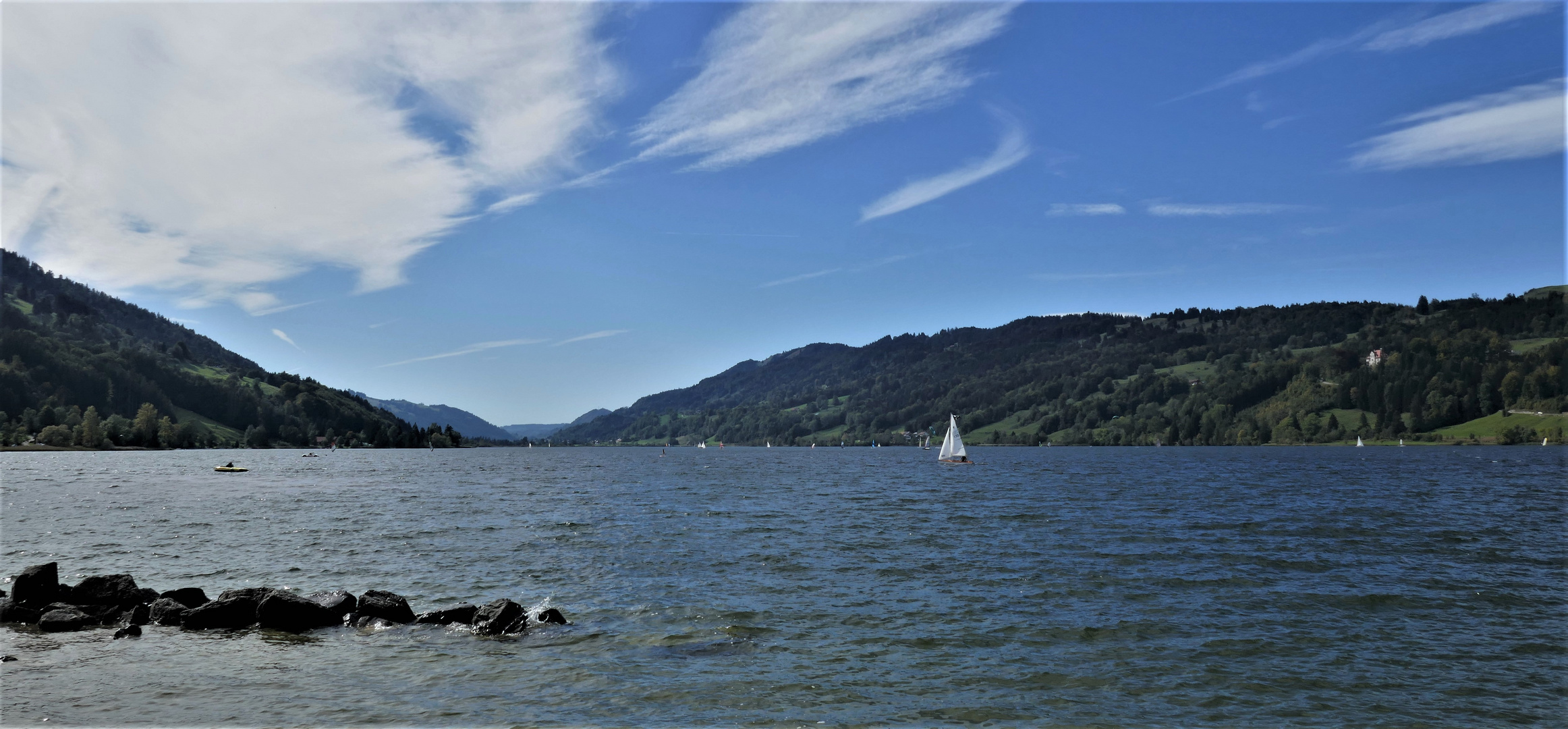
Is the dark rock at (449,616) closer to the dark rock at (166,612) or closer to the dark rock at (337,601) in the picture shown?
the dark rock at (337,601)

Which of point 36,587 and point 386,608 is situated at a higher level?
point 36,587

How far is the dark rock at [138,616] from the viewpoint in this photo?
28.1 m

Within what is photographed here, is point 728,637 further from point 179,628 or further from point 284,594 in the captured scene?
point 179,628

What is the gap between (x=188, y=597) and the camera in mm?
30047

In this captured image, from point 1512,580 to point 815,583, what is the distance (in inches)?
1114

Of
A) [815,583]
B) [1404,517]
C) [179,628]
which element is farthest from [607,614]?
[1404,517]

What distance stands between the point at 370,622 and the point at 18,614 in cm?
1214

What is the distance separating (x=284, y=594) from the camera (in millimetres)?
28562

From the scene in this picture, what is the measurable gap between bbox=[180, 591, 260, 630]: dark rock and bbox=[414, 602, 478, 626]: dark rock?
18.1 ft

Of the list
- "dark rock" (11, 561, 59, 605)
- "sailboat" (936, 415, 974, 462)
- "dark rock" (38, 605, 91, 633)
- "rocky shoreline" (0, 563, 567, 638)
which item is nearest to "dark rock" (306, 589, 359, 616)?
"rocky shoreline" (0, 563, 567, 638)

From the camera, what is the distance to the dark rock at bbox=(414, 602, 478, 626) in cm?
2814

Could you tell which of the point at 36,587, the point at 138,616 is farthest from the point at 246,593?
the point at 36,587

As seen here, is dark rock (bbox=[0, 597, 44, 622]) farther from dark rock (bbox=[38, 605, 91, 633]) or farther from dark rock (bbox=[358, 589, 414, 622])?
dark rock (bbox=[358, 589, 414, 622])

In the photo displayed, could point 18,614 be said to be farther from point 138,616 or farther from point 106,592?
point 138,616
